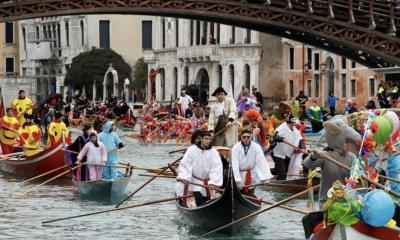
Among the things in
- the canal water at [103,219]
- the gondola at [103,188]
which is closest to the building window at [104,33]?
the canal water at [103,219]

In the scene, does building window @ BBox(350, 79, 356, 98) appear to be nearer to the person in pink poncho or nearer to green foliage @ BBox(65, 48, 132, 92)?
green foliage @ BBox(65, 48, 132, 92)

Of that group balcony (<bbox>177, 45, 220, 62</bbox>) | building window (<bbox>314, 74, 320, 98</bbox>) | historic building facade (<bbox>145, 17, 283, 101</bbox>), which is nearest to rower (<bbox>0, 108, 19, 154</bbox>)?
building window (<bbox>314, 74, 320, 98</bbox>)

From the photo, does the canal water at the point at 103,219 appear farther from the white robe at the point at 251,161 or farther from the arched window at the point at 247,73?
the arched window at the point at 247,73

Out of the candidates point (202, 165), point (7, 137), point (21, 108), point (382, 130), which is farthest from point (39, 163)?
point (382, 130)

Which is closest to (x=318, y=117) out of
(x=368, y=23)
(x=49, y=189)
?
(x=368, y=23)

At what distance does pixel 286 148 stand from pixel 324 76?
130 ft

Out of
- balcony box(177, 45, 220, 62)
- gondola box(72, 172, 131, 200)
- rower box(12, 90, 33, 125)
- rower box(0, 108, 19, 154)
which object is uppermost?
balcony box(177, 45, 220, 62)

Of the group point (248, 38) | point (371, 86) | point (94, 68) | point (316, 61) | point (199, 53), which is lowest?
point (371, 86)

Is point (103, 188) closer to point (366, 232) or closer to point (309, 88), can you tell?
point (366, 232)

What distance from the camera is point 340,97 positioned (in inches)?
2403

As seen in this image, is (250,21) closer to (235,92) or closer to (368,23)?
(368,23)

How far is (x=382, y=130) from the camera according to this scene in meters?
15.4

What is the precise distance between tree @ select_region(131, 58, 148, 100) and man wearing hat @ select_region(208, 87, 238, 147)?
55.4m

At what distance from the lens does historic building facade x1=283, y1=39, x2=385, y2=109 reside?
59.2 meters
